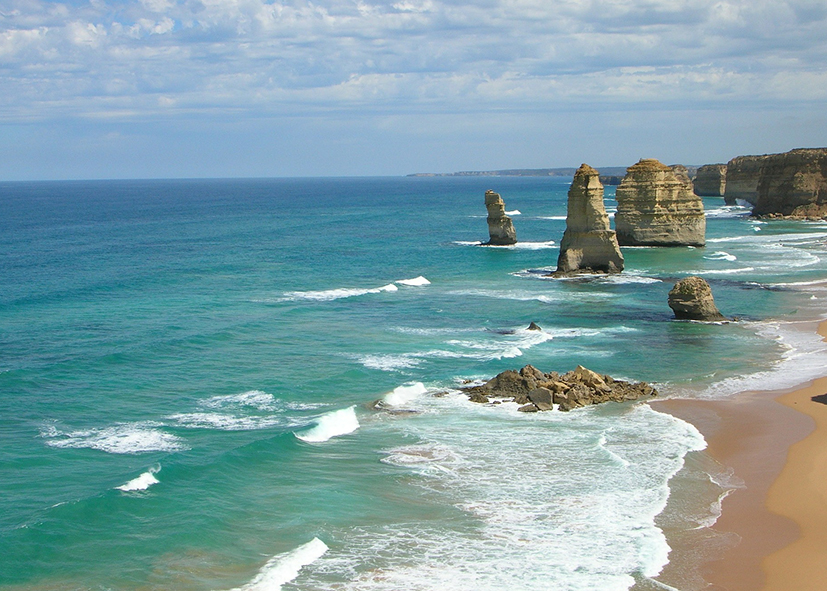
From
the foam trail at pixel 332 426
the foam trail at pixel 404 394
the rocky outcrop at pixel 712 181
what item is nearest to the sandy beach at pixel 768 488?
the foam trail at pixel 404 394

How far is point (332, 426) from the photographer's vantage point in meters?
26.7

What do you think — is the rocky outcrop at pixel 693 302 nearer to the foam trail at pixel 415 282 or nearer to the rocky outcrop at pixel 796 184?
the foam trail at pixel 415 282

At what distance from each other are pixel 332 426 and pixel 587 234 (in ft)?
117

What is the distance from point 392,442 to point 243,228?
8178cm

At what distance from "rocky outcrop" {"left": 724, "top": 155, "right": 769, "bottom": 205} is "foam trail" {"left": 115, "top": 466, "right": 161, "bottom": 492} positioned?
121 metres

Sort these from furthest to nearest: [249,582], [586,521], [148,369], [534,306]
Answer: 1. [534,306]
2. [148,369]
3. [586,521]
4. [249,582]

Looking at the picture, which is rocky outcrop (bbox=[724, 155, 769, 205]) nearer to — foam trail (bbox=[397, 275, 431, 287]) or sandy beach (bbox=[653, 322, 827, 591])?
foam trail (bbox=[397, 275, 431, 287])

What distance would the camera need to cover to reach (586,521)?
64.6 feet

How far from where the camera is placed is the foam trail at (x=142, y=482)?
842 inches

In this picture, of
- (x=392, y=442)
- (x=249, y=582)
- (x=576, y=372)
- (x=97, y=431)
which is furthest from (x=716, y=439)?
(x=97, y=431)

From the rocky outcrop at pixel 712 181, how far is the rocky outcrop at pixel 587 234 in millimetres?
107119

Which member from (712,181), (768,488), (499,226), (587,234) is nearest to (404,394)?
(768,488)

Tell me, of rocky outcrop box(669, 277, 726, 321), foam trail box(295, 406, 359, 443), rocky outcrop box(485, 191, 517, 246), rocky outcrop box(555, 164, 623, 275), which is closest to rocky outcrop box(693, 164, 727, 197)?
rocky outcrop box(485, 191, 517, 246)

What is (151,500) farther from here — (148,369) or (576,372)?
(576,372)
